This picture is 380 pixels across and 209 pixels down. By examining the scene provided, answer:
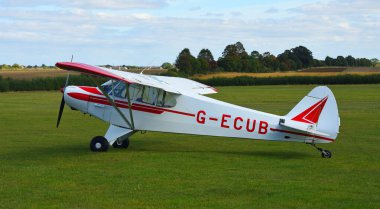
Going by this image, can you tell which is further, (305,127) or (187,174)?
(305,127)

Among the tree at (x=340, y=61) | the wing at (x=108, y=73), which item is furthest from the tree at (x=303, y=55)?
the wing at (x=108, y=73)

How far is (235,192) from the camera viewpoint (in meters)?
9.14

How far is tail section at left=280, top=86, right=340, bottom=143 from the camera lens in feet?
41.4

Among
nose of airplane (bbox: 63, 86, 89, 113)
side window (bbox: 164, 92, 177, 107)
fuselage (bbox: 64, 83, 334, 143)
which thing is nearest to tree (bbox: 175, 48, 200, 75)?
nose of airplane (bbox: 63, 86, 89, 113)

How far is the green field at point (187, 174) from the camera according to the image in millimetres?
8586

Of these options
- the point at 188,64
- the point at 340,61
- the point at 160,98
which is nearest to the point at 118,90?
the point at 160,98

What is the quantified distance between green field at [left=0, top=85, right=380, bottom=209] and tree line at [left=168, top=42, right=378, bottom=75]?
42.8 m

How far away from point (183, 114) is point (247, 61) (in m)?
70.5

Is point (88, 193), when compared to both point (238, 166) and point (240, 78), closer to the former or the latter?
point (238, 166)

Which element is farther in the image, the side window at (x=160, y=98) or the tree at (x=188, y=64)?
the tree at (x=188, y=64)

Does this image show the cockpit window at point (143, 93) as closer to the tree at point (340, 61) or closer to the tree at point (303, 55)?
the tree at point (303, 55)

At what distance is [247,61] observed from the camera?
8362 cm

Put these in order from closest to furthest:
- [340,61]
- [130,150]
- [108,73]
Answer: [108,73]
[130,150]
[340,61]

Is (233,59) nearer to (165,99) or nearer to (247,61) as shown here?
(247,61)
